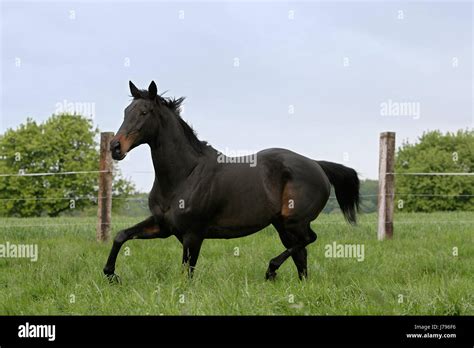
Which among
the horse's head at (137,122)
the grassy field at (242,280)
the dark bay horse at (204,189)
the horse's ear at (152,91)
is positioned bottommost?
the grassy field at (242,280)

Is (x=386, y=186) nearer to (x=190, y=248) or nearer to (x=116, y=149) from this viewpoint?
(x=190, y=248)

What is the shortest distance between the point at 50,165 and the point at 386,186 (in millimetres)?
33486

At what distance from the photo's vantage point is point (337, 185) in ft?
21.7

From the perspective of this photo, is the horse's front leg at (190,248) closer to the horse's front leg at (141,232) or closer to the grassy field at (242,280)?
the grassy field at (242,280)

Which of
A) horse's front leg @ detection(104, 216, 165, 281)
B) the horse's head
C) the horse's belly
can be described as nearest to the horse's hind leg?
the horse's belly

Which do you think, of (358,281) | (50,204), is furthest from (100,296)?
(50,204)

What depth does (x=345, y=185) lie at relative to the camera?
6.66 m

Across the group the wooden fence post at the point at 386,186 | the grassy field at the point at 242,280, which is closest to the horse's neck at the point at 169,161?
the grassy field at the point at 242,280

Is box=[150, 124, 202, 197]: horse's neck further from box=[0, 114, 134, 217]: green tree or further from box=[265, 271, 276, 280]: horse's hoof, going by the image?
box=[0, 114, 134, 217]: green tree

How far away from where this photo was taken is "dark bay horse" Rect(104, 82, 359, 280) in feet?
17.1

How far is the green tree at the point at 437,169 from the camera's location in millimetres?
37878

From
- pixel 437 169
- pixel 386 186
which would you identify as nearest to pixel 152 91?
pixel 386 186

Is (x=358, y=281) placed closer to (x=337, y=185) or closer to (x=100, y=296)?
(x=337, y=185)

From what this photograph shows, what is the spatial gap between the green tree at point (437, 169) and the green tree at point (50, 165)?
2324 cm
